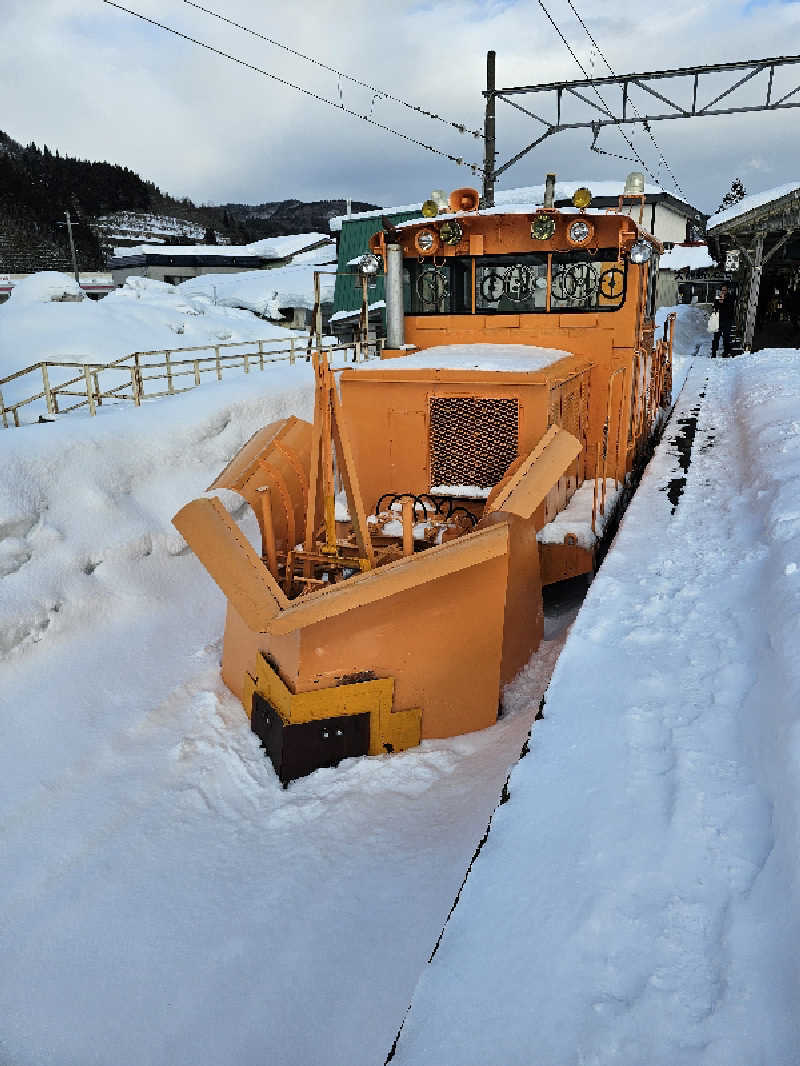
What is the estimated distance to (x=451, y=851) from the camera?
12.4 feet

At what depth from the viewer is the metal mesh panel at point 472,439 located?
578 centimetres

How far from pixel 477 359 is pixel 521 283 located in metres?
1.30

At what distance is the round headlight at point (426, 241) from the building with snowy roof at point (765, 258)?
1418 centimetres

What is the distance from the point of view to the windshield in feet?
22.1

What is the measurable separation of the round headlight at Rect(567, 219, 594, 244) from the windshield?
30 cm

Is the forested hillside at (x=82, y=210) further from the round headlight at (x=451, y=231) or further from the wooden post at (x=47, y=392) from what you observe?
the round headlight at (x=451, y=231)

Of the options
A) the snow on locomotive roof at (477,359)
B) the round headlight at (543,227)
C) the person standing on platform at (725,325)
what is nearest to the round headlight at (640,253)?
the round headlight at (543,227)

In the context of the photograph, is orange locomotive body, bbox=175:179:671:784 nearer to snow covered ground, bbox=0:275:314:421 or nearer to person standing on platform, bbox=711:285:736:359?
snow covered ground, bbox=0:275:314:421

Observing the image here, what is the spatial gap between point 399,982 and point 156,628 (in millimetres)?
4865

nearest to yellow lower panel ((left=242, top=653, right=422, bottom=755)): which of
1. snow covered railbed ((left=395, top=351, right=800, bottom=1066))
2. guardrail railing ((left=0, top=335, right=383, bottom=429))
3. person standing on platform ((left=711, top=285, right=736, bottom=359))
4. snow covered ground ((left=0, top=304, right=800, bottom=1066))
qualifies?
snow covered ground ((left=0, top=304, right=800, bottom=1066))

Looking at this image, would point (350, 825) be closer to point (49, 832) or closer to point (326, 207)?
point (49, 832)

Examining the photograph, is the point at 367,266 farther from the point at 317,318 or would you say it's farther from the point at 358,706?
the point at 358,706

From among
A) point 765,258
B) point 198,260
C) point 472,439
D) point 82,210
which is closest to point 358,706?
point 472,439

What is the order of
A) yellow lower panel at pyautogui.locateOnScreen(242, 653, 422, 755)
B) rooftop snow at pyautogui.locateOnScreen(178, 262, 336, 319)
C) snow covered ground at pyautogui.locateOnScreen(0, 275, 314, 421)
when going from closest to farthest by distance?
yellow lower panel at pyautogui.locateOnScreen(242, 653, 422, 755) < snow covered ground at pyautogui.locateOnScreen(0, 275, 314, 421) < rooftop snow at pyautogui.locateOnScreen(178, 262, 336, 319)
